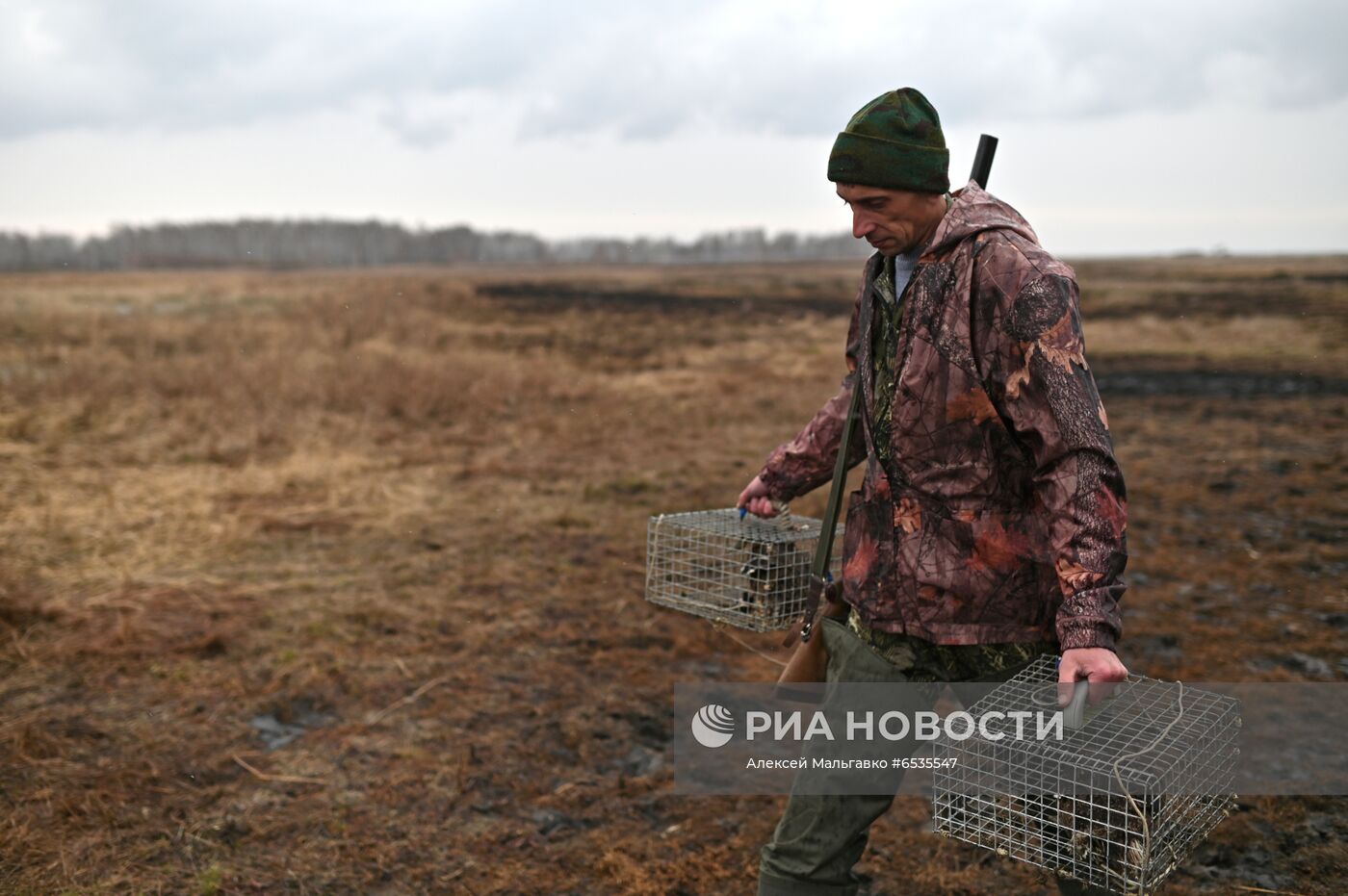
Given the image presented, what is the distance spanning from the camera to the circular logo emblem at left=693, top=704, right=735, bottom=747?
5.38 meters

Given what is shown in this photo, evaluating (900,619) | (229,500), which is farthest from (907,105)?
(229,500)

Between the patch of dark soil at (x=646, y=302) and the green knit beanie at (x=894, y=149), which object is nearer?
the green knit beanie at (x=894, y=149)

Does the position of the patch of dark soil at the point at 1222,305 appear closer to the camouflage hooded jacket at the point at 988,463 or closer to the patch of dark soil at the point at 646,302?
the patch of dark soil at the point at 646,302

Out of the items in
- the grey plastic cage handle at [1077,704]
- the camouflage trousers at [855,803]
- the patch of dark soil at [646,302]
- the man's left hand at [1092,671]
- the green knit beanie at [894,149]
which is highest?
the green knit beanie at [894,149]

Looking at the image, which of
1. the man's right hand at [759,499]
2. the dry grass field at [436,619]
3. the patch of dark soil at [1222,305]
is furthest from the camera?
the patch of dark soil at [1222,305]

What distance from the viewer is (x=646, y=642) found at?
6.76 m

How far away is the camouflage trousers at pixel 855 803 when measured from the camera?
265 centimetres

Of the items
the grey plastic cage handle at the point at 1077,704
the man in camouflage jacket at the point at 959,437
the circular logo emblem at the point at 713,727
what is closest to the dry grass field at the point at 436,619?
the circular logo emblem at the point at 713,727

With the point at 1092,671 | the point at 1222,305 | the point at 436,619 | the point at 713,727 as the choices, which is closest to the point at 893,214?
the point at 1092,671

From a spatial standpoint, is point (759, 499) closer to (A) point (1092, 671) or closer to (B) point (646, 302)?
(A) point (1092, 671)

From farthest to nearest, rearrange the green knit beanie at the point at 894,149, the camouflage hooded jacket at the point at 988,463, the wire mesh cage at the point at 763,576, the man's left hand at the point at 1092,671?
the wire mesh cage at the point at 763,576 → the green knit beanie at the point at 894,149 → the camouflage hooded jacket at the point at 988,463 → the man's left hand at the point at 1092,671

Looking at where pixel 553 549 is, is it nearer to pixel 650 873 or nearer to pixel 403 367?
pixel 650 873

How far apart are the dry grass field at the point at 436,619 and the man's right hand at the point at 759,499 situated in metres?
1.65

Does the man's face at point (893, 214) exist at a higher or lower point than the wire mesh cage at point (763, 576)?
higher
